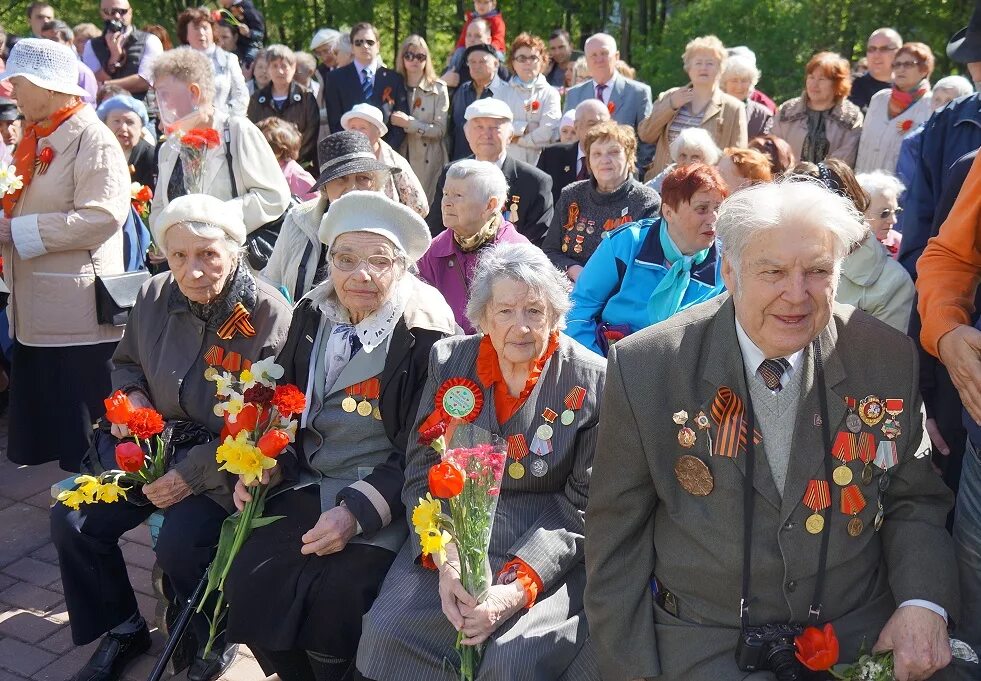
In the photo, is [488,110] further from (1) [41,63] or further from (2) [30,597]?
(2) [30,597]

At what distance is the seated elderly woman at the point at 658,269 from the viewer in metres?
4.17

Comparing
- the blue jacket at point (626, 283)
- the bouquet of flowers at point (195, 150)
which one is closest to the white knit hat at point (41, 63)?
the bouquet of flowers at point (195, 150)

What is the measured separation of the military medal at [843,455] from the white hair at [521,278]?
1.12 m

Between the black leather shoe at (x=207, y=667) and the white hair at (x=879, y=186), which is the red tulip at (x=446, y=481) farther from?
the white hair at (x=879, y=186)

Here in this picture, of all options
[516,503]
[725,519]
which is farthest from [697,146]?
[725,519]

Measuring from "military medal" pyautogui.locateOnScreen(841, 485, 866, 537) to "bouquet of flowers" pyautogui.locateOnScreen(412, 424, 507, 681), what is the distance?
35.7 inches

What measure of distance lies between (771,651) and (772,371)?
2.26ft

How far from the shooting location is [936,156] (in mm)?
3592

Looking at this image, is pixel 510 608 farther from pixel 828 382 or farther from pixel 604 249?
pixel 604 249

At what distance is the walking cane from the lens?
3.37 meters

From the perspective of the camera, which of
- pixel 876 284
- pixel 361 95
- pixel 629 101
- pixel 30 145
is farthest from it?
pixel 361 95

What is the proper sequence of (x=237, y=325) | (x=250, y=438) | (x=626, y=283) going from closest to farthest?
(x=250, y=438), (x=237, y=325), (x=626, y=283)

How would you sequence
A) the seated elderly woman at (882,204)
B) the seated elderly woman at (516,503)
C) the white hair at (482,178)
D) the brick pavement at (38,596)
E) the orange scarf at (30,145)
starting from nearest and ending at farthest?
the seated elderly woman at (516,503) → the brick pavement at (38,596) → the orange scarf at (30,145) → the white hair at (482,178) → the seated elderly woman at (882,204)

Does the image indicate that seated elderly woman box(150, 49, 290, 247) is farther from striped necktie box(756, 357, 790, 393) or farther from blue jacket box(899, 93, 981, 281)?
striped necktie box(756, 357, 790, 393)
